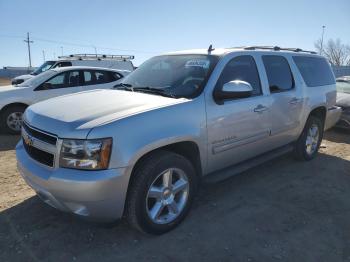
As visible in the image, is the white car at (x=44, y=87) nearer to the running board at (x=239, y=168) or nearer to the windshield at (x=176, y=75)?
the windshield at (x=176, y=75)

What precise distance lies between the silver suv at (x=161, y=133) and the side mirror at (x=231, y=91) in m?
0.01

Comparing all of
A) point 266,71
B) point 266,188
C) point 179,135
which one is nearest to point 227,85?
point 179,135

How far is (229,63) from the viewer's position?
407 centimetres

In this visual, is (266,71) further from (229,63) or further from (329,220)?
(329,220)

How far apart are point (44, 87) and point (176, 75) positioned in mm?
5334

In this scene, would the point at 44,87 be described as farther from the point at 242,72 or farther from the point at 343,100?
the point at 343,100

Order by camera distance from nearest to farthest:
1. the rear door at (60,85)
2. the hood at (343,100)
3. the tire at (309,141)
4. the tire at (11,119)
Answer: the tire at (309,141), the tire at (11,119), the rear door at (60,85), the hood at (343,100)

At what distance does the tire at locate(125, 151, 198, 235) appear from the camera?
3121 millimetres

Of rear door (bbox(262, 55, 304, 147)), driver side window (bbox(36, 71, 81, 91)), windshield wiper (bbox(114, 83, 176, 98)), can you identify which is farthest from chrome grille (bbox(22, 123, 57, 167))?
driver side window (bbox(36, 71, 81, 91))

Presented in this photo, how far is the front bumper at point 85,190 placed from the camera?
111 inches

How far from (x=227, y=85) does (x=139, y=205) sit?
158cm

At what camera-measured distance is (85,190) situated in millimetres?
2807

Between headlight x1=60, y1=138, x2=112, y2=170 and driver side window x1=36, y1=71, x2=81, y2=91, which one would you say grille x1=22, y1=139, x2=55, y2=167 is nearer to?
headlight x1=60, y1=138, x2=112, y2=170

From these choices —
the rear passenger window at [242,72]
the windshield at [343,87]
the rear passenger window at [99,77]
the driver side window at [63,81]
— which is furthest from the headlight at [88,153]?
the windshield at [343,87]
